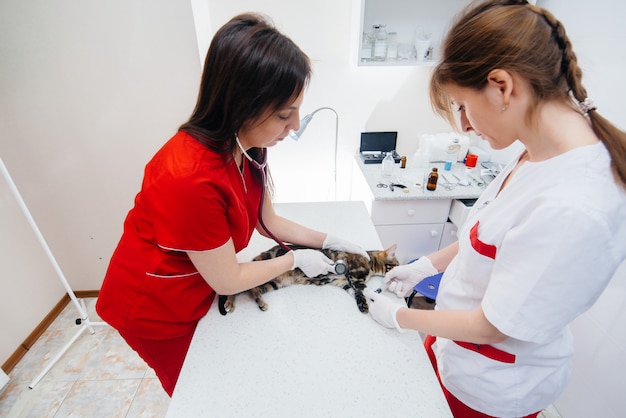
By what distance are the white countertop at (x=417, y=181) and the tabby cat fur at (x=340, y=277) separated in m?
0.77

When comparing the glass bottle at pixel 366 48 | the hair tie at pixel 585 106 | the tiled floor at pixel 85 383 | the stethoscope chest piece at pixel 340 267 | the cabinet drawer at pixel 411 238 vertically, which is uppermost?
the glass bottle at pixel 366 48

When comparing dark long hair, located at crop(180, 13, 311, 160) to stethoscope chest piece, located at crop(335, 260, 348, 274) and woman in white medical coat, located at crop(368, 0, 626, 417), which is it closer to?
woman in white medical coat, located at crop(368, 0, 626, 417)

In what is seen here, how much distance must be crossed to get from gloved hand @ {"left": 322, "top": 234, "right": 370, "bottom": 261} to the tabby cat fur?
0.02 m

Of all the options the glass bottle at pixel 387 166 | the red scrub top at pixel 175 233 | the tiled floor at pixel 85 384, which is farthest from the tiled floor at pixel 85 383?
the glass bottle at pixel 387 166

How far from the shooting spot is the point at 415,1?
189cm

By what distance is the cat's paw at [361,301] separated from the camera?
88 centimetres

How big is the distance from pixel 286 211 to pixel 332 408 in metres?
0.92

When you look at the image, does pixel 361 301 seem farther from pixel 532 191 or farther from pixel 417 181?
pixel 417 181

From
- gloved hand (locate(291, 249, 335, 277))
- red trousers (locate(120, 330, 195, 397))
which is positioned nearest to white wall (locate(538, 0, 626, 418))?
gloved hand (locate(291, 249, 335, 277))

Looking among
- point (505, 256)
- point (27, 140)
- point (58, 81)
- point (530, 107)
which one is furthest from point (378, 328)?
point (27, 140)

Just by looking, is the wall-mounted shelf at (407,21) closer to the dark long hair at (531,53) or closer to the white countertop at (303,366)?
the dark long hair at (531,53)

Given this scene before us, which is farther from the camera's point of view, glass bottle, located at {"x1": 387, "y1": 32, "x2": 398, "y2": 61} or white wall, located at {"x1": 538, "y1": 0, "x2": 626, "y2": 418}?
glass bottle, located at {"x1": 387, "y1": 32, "x2": 398, "y2": 61}

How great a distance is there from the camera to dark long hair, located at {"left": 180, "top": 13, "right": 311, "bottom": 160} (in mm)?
680

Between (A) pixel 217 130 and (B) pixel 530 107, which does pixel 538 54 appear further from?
(A) pixel 217 130
